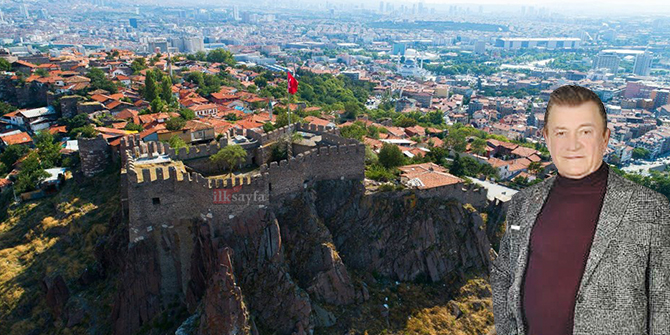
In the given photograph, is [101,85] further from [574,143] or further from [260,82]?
[574,143]

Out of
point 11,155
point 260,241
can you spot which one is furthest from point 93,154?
point 260,241

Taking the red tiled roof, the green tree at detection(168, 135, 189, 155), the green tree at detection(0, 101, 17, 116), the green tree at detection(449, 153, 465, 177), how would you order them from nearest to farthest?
the green tree at detection(168, 135, 189, 155)
the green tree at detection(449, 153, 465, 177)
the red tiled roof
the green tree at detection(0, 101, 17, 116)

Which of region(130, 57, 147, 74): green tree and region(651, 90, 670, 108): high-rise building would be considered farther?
region(651, 90, 670, 108): high-rise building

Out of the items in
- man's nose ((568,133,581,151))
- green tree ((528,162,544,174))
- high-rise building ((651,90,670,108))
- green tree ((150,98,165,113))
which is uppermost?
man's nose ((568,133,581,151))

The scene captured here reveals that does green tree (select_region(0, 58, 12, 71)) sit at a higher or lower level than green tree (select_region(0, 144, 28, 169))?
higher

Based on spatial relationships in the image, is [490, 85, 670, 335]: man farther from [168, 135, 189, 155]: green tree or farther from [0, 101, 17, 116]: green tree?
[0, 101, 17, 116]: green tree

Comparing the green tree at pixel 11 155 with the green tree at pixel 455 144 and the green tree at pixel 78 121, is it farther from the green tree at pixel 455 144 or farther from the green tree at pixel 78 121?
the green tree at pixel 455 144

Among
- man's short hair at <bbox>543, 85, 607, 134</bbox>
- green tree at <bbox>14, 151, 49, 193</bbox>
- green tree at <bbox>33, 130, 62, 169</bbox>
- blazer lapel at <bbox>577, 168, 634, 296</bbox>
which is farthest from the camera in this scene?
green tree at <bbox>33, 130, 62, 169</bbox>

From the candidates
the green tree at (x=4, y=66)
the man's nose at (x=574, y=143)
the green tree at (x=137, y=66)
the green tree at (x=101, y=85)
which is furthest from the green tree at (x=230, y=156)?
the green tree at (x=4, y=66)

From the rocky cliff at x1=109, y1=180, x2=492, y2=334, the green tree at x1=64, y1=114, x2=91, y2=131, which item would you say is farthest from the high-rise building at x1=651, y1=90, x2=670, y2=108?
the green tree at x1=64, y1=114, x2=91, y2=131
